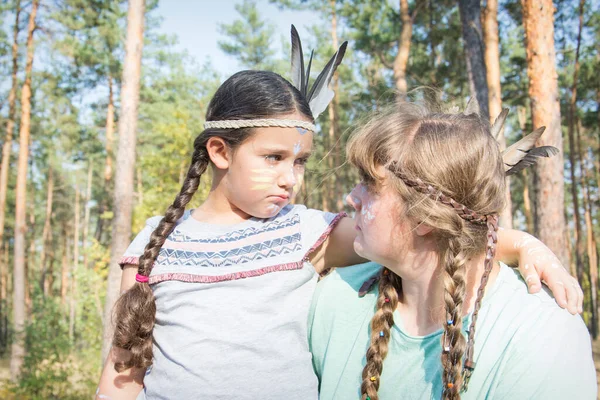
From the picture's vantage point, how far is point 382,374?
1632 millimetres

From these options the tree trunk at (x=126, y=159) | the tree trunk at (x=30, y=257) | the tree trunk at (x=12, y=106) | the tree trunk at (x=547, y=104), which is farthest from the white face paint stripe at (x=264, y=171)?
the tree trunk at (x=30, y=257)

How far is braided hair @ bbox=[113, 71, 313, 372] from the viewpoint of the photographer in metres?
1.74

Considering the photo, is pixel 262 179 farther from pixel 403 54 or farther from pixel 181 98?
pixel 181 98

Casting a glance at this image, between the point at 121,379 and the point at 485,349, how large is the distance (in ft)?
4.36

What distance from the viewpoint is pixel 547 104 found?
6.47 meters

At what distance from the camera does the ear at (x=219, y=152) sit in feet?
6.47

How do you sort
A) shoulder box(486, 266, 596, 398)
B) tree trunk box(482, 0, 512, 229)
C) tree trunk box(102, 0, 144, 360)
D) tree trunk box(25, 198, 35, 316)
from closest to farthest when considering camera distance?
shoulder box(486, 266, 596, 398), tree trunk box(102, 0, 144, 360), tree trunk box(482, 0, 512, 229), tree trunk box(25, 198, 35, 316)

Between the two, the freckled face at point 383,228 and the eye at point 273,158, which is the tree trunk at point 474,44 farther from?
the freckled face at point 383,228

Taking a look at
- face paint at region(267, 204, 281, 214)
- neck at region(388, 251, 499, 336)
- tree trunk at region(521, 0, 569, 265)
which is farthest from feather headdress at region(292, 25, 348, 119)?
tree trunk at region(521, 0, 569, 265)

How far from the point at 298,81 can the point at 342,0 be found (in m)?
15.4

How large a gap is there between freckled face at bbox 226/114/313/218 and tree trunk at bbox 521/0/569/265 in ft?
18.3

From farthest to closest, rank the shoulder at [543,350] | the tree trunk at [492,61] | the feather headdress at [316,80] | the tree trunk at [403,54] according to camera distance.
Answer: the tree trunk at [403,54]
the tree trunk at [492,61]
the feather headdress at [316,80]
the shoulder at [543,350]

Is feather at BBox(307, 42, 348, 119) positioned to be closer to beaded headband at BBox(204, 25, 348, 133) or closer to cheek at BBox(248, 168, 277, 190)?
beaded headband at BBox(204, 25, 348, 133)

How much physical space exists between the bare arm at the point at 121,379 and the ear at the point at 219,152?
1.74 feet
